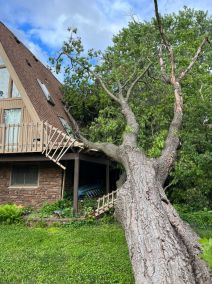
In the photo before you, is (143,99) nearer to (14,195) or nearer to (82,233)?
(14,195)

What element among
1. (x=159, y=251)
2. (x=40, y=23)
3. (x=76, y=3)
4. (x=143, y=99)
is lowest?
(x=159, y=251)

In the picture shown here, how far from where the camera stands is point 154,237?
5297 millimetres

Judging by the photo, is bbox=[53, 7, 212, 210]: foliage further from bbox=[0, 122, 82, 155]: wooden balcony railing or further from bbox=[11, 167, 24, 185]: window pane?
bbox=[11, 167, 24, 185]: window pane

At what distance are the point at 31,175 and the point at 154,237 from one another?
1065cm

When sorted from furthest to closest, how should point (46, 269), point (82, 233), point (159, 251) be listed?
1. point (82, 233)
2. point (46, 269)
3. point (159, 251)

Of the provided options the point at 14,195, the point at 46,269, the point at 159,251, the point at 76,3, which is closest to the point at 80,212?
the point at 14,195

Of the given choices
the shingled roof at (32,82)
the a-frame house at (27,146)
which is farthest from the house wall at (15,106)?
the shingled roof at (32,82)

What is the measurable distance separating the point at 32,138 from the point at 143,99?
527 cm

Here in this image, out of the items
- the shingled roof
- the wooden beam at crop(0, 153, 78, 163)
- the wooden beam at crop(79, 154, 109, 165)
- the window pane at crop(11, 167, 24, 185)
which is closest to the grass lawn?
the wooden beam at crop(79, 154, 109, 165)

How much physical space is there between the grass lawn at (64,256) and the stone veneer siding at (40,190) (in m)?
4.27

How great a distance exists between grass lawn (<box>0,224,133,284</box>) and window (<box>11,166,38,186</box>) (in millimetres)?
4902

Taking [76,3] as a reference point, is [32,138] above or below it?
below

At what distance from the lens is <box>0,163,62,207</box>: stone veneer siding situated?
14.7m

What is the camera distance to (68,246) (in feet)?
27.4
